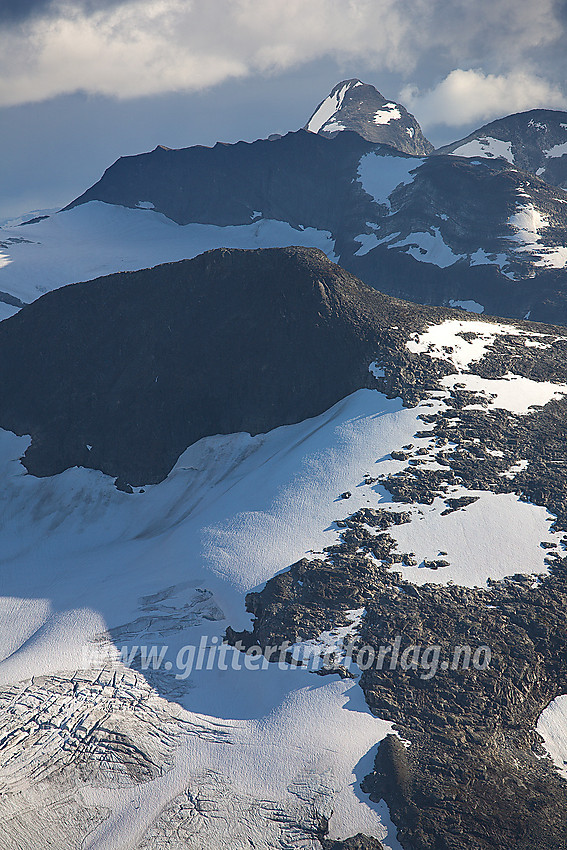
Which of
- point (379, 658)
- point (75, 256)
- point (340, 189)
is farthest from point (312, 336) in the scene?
point (340, 189)

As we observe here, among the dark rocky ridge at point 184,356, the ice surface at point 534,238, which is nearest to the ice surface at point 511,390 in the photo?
the dark rocky ridge at point 184,356

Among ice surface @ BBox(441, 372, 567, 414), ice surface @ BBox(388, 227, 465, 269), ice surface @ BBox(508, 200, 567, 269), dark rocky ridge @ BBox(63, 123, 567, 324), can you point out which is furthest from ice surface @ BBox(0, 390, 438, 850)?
ice surface @ BBox(388, 227, 465, 269)

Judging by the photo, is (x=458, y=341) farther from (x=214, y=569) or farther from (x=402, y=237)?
(x=402, y=237)

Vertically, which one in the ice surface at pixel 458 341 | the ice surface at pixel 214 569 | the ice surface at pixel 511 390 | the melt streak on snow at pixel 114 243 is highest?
the melt streak on snow at pixel 114 243

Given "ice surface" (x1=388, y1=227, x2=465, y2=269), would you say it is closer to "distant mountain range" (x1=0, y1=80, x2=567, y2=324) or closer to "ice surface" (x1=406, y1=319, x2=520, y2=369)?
"distant mountain range" (x1=0, y1=80, x2=567, y2=324)

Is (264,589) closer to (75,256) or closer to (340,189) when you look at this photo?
(75,256)

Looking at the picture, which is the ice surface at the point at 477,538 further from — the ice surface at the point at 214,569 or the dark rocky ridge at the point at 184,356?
the dark rocky ridge at the point at 184,356
